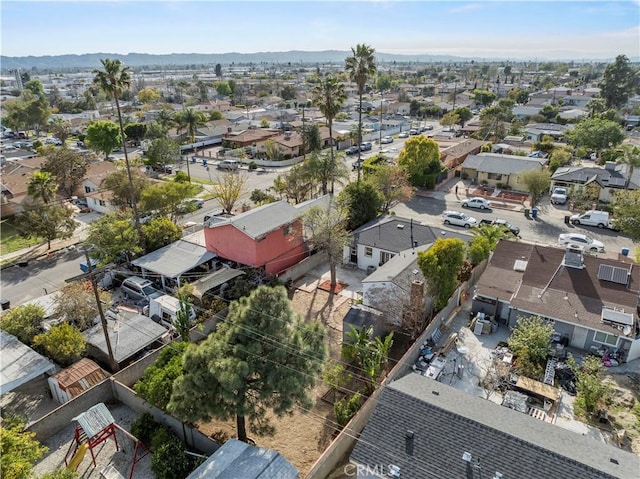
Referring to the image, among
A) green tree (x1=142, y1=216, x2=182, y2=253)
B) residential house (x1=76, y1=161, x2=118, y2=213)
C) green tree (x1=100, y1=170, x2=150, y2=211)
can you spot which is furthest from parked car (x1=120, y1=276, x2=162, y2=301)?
residential house (x1=76, y1=161, x2=118, y2=213)

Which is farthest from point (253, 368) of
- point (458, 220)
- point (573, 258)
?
point (458, 220)

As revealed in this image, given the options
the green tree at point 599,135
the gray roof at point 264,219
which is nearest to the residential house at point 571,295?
the gray roof at point 264,219

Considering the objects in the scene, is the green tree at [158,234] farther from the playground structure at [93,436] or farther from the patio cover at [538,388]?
the patio cover at [538,388]

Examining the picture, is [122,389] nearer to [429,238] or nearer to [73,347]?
[73,347]

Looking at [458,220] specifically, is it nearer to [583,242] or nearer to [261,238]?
[583,242]

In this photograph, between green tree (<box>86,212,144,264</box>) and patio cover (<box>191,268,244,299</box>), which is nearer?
patio cover (<box>191,268,244,299</box>)

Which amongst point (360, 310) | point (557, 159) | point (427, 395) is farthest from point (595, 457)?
point (557, 159)

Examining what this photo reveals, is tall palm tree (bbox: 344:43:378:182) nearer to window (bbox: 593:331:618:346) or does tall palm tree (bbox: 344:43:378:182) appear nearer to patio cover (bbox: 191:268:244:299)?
patio cover (bbox: 191:268:244:299)
